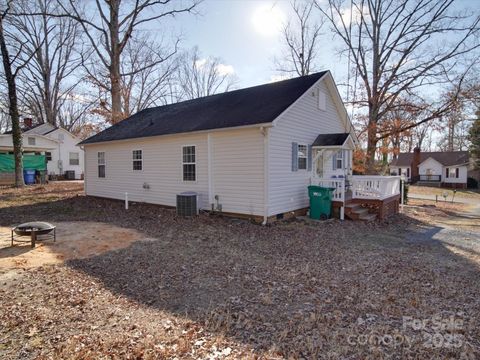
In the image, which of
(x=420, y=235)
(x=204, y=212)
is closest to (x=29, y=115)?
(x=204, y=212)

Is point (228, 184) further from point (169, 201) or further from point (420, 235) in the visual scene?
point (420, 235)

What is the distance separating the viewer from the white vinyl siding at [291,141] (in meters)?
9.25

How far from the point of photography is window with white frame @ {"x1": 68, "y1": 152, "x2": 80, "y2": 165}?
102ft

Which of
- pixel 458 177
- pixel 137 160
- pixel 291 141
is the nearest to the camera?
pixel 291 141

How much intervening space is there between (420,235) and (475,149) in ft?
107

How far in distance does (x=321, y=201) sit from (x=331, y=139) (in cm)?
237

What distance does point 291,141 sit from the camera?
10.0m

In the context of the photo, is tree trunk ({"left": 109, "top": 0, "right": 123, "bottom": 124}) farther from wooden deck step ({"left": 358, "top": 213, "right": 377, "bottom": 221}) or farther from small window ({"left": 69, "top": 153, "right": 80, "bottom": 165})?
wooden deck step ({"left": 358, "top": 213, "right": 377, "bottom": 221})

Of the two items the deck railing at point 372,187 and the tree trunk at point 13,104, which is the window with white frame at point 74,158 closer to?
the tree trunk at point 13,104

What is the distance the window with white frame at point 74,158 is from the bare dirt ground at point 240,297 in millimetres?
26665

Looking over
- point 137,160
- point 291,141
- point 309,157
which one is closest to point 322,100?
point 309,157

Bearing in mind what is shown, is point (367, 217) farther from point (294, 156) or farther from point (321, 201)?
point (294, 156)

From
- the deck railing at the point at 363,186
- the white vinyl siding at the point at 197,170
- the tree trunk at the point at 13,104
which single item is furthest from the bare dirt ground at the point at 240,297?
the tree trunk at the point at 13,104

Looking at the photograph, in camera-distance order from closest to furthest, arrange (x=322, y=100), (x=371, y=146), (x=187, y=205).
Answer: (x=187, y=205) < (x=322, y=100) < (x=371, y=146)
